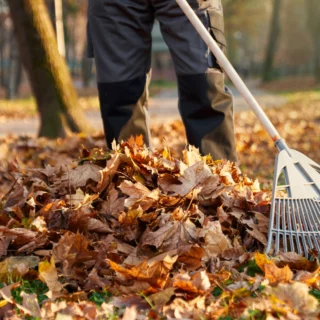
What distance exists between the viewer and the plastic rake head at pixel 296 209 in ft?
9.00

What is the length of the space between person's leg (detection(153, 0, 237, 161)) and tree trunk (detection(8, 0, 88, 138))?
4030 mm

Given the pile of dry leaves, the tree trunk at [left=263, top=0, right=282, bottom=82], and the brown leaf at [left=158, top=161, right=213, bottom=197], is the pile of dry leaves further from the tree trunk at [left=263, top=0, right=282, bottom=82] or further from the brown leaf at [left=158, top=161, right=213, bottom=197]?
the tree trunk at [left=263, top=0, right=282, bottom=82]

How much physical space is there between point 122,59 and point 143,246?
1342 mm

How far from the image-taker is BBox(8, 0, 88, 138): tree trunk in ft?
24.2

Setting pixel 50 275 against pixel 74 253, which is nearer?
pixel 50 275

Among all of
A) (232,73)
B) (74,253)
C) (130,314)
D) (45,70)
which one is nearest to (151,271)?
(130,314)

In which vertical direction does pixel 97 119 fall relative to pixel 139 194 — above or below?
below

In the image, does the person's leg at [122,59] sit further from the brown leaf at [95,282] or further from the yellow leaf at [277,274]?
the yellow leaf at [277,274]

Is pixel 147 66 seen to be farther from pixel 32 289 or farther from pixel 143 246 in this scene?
pixel 32 289

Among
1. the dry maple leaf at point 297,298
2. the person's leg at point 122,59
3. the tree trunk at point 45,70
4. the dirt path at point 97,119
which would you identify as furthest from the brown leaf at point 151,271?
the dirt path at point 97,119

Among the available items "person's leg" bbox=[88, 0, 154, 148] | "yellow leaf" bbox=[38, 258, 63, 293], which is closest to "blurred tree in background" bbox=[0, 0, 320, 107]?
"person's leg" bbox=[88, 0, 154, 148]

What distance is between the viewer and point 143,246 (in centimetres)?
271

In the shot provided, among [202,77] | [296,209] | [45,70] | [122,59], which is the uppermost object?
[122,59]

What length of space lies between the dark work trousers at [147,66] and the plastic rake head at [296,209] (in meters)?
0.72
